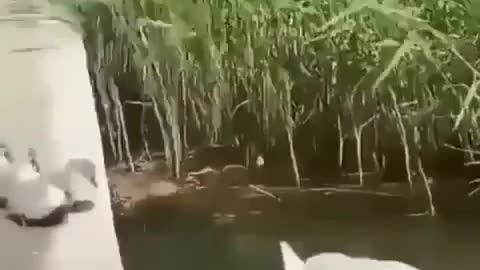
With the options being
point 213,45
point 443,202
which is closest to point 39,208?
point 213,45

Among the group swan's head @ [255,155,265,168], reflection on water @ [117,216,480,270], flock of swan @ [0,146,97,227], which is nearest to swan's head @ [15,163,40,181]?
flock of swan @ [0,146,97,227]

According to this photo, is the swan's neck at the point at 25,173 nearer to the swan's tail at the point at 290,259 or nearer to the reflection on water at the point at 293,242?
the reflection on water at the point at 293,242

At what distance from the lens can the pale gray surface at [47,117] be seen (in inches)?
33.2

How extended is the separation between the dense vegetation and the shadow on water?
0.06 metres

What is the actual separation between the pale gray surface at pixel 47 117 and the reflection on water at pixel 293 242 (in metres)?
0.06

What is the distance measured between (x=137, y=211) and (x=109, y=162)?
0.06 meters

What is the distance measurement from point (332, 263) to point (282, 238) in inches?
2.3

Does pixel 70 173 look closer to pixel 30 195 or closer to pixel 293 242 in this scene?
pixel 30 195

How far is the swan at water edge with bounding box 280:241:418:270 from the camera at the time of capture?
2.82 feet

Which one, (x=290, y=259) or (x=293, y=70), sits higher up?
(x=293, y=70)

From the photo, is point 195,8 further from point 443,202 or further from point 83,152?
point 443,202

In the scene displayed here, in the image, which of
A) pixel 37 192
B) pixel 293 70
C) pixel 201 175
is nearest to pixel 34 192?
pixel 37 192

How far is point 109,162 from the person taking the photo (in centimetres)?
85

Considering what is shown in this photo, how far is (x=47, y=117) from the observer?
846mm
